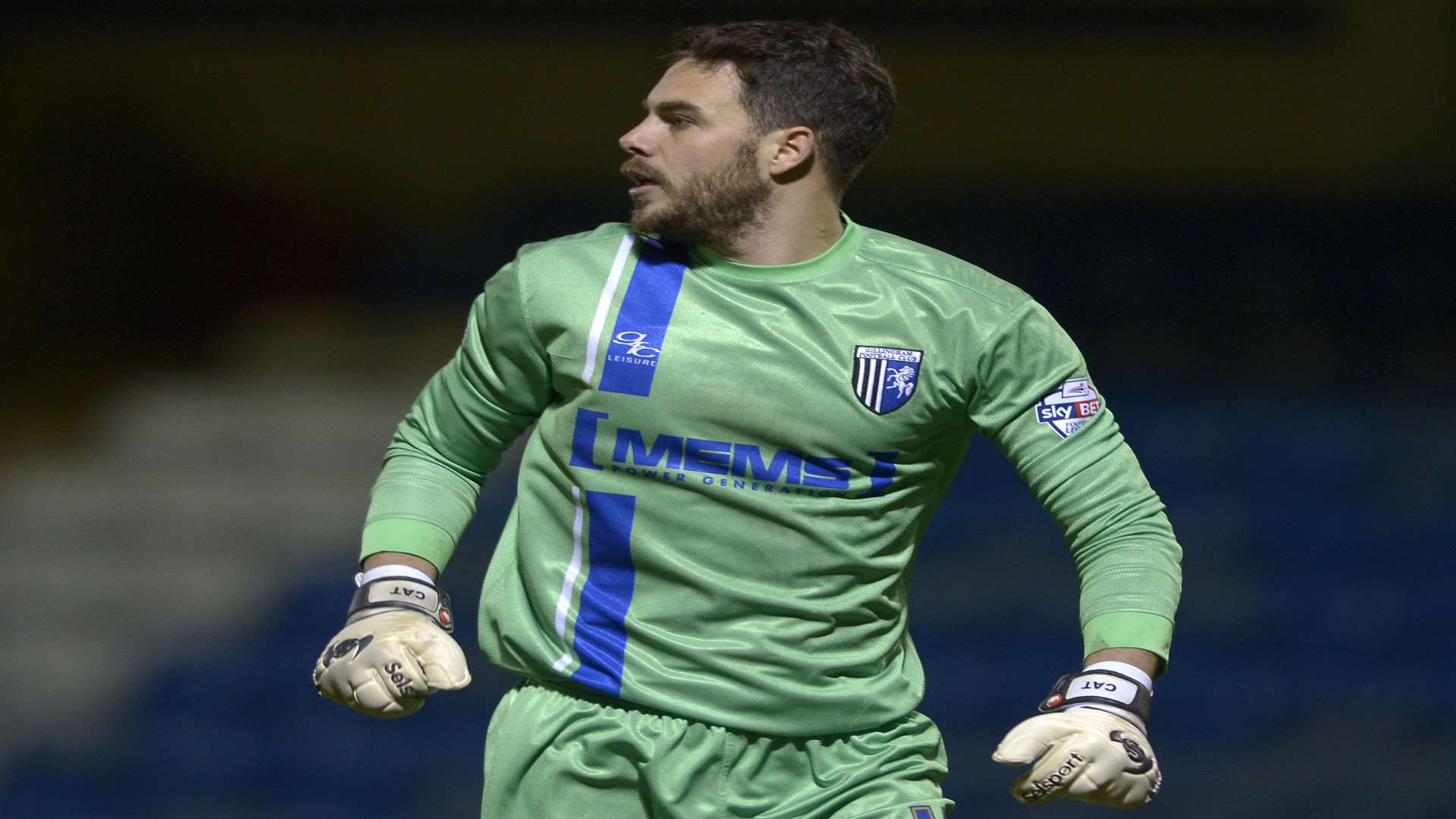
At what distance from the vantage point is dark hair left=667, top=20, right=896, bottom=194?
8.34 feet

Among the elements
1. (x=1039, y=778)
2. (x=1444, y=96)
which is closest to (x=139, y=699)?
(x=1039, y=778)

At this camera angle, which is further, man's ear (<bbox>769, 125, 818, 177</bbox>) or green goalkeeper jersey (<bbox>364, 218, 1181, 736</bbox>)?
man's ear (<bbox>769, 125, 818, 177</bbox>)

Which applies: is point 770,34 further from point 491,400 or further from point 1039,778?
point 1039,778

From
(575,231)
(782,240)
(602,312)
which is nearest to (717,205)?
(782,240)

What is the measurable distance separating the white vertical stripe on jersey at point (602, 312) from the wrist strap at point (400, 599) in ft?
1.22

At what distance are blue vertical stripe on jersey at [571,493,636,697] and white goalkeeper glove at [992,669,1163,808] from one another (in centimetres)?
54

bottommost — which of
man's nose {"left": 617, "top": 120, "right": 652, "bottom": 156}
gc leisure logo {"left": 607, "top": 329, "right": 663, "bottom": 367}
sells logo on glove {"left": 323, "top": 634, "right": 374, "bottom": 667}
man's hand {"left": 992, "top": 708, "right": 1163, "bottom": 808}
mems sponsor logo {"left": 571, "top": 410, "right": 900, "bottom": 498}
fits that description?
sells logo on glove {"left": 323, "top": 634, "right": 374, "bottom": 667}

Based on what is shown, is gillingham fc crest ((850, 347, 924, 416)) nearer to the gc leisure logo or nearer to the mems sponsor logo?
the mems sponsor logo

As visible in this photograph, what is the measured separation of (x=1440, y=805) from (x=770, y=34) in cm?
470

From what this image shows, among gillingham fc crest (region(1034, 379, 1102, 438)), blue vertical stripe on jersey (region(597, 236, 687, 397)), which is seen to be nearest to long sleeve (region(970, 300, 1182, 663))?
gillingham fc crest (region(1034, 379, 1102, 438))

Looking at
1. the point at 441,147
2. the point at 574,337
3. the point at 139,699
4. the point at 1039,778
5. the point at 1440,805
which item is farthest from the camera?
the point at 441,147

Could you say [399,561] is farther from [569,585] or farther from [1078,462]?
[1078,462]

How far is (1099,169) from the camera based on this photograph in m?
7.64

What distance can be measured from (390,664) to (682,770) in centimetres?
41
